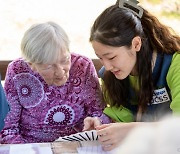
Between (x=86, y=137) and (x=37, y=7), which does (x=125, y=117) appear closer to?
(x=86, y=137)

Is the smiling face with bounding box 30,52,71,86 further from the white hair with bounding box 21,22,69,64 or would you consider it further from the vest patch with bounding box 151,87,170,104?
the vest patch with bounding box 151,87,170,104

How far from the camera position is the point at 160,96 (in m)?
1.26

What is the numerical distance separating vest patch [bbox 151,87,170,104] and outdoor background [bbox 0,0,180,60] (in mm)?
1359

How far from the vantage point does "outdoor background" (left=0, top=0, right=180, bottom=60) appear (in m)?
2.62

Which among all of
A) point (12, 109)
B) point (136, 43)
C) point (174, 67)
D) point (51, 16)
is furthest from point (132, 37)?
point (51, 16)

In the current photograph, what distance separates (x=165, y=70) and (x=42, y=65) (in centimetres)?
48

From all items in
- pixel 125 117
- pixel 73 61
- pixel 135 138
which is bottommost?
pixel 125 117

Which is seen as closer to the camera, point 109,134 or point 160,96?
point 109,134

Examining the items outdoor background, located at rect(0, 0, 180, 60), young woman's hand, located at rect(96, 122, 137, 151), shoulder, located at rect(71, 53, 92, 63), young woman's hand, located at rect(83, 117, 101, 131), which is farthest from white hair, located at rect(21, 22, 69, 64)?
outdoor background, located at rect(0, 0, 180, 60)

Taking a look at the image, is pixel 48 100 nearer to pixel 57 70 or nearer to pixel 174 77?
pixel 57 70

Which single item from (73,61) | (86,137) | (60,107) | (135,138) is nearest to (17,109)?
(60,107)

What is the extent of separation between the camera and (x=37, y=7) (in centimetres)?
267

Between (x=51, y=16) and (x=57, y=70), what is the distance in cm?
140

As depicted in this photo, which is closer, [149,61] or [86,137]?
[86,137]
